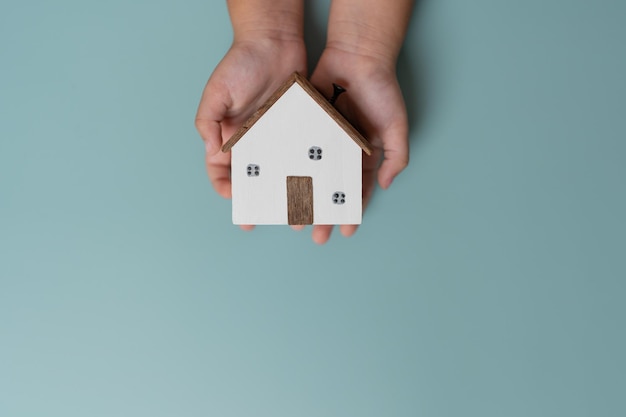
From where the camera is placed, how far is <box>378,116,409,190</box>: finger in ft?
3.42

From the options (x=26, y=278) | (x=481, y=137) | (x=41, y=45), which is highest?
(x=41, y=45)

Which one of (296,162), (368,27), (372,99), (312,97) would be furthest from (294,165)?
(368,27)

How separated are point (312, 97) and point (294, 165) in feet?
0.35

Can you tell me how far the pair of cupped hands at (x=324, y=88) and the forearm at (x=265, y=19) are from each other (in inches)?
0.6

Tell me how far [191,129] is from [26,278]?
441mm

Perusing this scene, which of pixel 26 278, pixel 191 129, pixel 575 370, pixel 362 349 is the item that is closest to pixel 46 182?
pixel 26 278

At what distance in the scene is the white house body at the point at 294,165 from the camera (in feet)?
2.93

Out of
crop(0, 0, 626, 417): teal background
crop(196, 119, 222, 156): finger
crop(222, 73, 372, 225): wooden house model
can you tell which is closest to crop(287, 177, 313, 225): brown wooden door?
crop(222, 73, 372, 225): wooden house model

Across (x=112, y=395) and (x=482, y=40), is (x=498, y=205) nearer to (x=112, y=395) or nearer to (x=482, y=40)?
(x=482, y=40)

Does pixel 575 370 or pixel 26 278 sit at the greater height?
pixel 26 278

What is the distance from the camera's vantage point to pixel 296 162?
90 centimetres

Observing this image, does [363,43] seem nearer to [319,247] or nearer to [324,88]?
[324,88]

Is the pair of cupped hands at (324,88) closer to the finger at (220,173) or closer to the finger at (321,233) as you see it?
the finger at (220,173)

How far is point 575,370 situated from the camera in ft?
3.95
